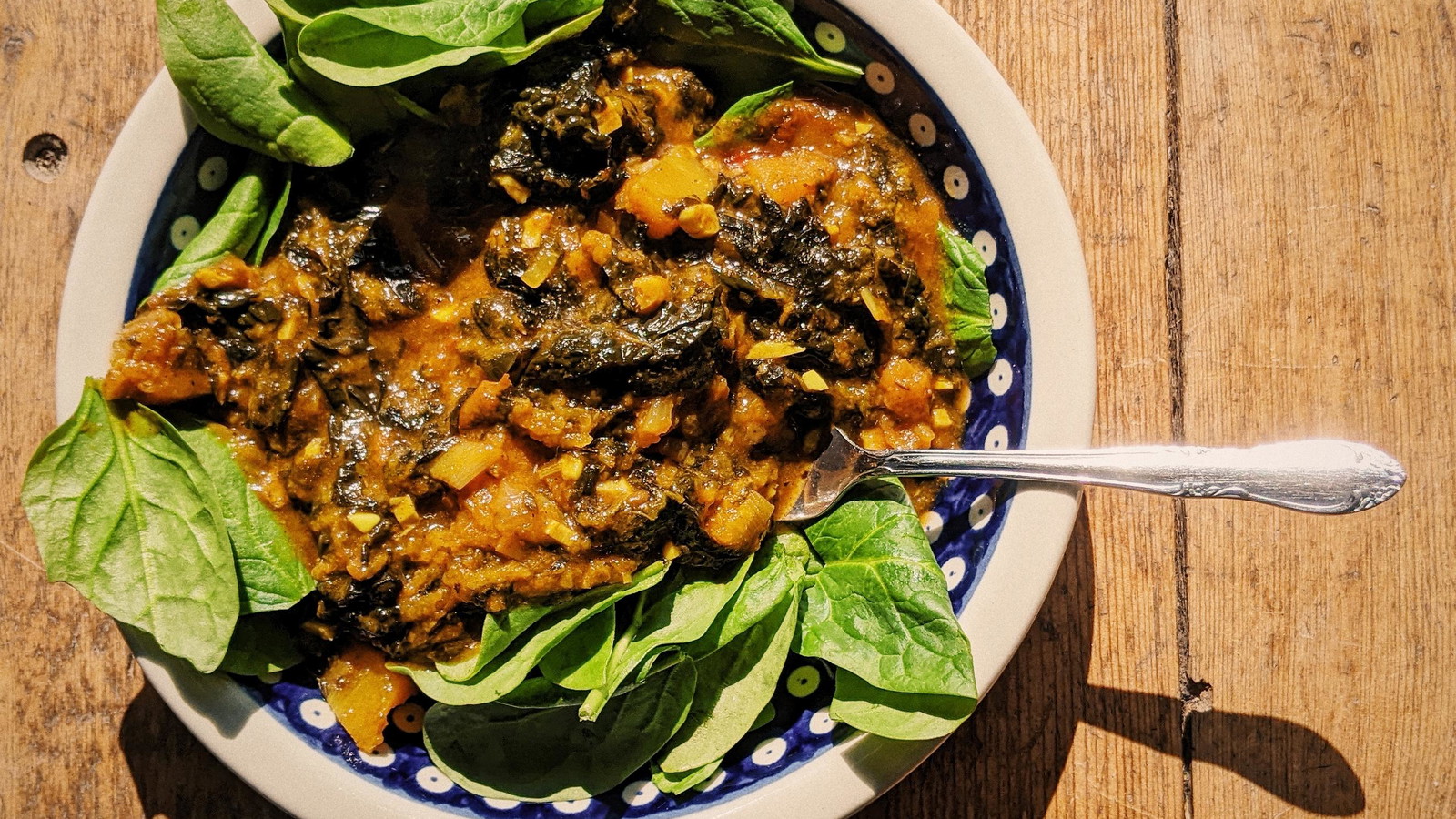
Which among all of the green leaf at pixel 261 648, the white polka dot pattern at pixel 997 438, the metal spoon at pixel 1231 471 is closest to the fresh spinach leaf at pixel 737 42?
the white polka dot pattern at pixel 997 438

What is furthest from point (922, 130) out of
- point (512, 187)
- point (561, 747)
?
point (561, 747)

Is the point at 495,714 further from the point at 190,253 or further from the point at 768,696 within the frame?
the point at 190,253

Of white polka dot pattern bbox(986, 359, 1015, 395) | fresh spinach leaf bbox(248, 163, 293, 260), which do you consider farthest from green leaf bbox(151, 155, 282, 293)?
white polka dot pattern bbox(986, 359, 1015, 395)

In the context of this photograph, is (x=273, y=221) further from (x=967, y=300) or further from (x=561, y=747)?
(x=967, y=300)

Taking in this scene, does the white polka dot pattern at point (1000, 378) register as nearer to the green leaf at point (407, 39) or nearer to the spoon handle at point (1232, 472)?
the spoon handle at point (1232, 472)

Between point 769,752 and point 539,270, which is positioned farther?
point 769,752

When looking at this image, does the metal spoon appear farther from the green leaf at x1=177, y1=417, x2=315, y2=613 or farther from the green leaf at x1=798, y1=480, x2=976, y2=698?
the green leaf at x1=177, y1=417, x2=315, y2=613
